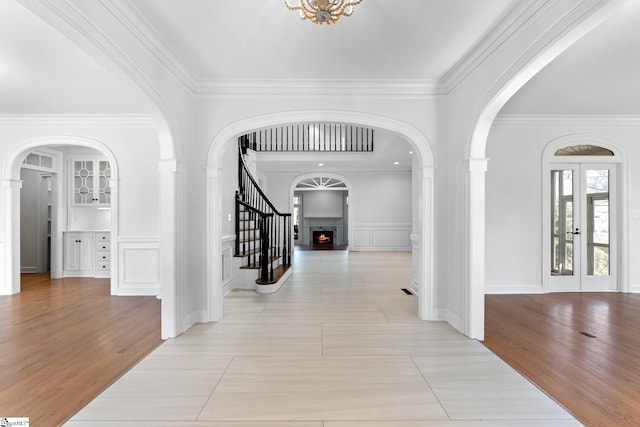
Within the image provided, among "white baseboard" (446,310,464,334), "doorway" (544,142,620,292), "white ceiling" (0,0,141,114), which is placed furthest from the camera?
"doorway" (544,142,620,292)

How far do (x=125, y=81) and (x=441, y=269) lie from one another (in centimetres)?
379

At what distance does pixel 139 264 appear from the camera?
213 inches

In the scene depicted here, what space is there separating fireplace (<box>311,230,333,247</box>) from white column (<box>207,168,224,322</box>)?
12318mm

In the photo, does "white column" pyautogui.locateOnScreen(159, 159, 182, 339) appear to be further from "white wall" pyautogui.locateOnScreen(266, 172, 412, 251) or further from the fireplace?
the fireplace

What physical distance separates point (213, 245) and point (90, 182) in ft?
14.6

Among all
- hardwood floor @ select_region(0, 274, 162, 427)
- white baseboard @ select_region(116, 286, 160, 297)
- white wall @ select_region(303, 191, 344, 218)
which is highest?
white wall @ select_region(303, 191, 344, 218)

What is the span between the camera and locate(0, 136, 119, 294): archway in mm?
5367

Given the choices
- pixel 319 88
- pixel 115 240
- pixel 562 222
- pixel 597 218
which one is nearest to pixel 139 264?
pixel 115 240

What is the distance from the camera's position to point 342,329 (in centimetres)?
373

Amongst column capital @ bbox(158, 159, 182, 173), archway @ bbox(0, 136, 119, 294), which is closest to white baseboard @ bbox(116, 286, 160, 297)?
archway @ bbox(0, 136, 119, 294)

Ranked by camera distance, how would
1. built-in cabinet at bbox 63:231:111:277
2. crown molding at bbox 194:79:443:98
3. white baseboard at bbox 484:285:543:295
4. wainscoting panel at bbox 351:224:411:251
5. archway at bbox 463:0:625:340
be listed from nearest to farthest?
archway at bbox 463:0:625:340
crown molding at bbox 194:79:443:98
white baseboard at bbox 484:285:543:295
built-in cabinet at bbox 63:231:111:277
wainscoting panel at bbox 351:224:411:251

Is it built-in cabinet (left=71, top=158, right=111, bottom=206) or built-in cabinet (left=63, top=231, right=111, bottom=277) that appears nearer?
built-in cabinet (left=63, top=231, right=111, bottom=277)

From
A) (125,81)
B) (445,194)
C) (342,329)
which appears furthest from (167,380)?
(445,194)

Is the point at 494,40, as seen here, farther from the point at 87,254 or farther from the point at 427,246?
the point at 87,254
